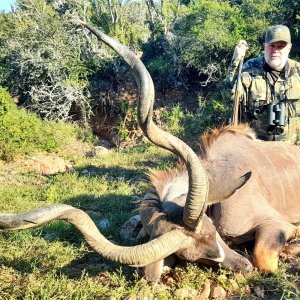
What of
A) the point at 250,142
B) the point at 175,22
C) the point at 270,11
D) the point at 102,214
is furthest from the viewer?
the point at 175,22

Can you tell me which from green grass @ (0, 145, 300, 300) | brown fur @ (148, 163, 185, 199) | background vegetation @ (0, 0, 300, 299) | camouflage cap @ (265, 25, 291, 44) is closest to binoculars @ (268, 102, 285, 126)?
camouflage cap @ (265, 25, 291, 44)

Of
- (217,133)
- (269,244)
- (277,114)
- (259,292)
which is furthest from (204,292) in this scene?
(277,114)

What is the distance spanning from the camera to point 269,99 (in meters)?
5.53

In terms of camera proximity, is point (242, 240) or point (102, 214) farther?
point (102, 214)

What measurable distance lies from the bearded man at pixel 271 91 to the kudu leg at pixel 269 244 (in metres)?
1.92

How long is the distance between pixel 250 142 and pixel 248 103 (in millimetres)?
1091

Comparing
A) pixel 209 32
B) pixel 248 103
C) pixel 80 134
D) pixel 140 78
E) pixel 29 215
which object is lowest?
pixel 80 134

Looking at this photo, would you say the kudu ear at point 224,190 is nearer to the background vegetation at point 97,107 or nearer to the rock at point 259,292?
the background vegetation at point 97,107

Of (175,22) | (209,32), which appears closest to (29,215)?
(209,32)

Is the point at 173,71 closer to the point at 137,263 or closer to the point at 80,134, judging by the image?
the point at 80,134

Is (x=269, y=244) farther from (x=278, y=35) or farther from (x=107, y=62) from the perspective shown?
(x=107, y=62)

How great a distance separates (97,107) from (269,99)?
11872mm

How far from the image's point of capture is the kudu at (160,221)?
9.04ft

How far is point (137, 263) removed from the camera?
304 centimetres
